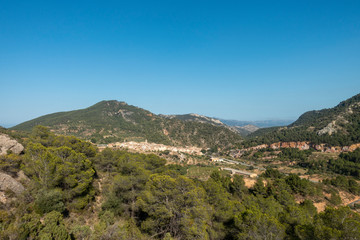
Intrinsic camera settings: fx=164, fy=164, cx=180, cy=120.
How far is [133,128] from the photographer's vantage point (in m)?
125

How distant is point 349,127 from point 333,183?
6089cm

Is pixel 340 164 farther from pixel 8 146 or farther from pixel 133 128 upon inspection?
pixel 133 128

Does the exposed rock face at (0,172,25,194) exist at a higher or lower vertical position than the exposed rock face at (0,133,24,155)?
lower

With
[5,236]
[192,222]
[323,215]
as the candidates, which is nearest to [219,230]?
[192,222]

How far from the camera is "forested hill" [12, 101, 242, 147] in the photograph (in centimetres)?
10531

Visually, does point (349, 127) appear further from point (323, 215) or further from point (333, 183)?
point (323, 215)

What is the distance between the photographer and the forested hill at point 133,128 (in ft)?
346

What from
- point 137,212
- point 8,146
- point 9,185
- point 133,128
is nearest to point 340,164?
point 137,212

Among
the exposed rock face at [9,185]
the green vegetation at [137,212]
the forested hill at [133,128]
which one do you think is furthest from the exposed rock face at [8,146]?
the forested hill at [133,128]

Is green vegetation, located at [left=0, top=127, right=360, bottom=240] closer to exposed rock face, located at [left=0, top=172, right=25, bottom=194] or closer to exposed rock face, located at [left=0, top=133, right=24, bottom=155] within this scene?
exposed rock face, located at [left=0, top=172, right=25, bottom=194]

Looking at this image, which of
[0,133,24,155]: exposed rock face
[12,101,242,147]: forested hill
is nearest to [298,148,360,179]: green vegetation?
[12,101,242,147]: forested hill

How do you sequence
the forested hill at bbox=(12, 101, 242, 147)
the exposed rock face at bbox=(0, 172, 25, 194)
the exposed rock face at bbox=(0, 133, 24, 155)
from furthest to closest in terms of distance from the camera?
1. the forested hill at bbox=(12, 101, 242, 147)
2. the exposed rock face at bbox=(0, 133, 24, 155)
3. the exposed rock face at bbox=(0, 172, 25, 194)

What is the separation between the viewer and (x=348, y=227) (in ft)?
32.6

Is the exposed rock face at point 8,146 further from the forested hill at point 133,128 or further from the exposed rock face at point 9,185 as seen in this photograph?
the forested hill at point 133,128
